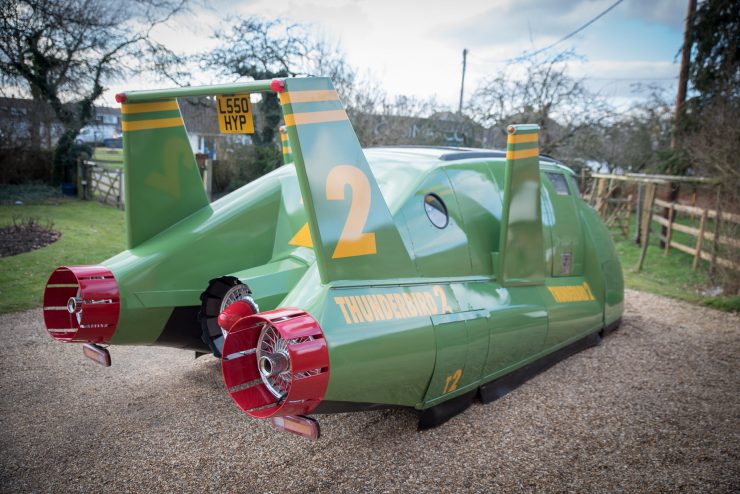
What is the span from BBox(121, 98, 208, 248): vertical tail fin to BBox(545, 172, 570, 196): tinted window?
341 cm

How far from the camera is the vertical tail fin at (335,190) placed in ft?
9.34

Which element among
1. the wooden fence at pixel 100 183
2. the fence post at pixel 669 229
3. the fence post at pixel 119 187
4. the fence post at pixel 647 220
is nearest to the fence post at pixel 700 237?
the fence post at pixel 647 220

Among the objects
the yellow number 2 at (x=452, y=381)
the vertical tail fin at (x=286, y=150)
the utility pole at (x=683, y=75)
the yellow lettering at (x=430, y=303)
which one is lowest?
the yellow number 2 at (x=452, y=381)

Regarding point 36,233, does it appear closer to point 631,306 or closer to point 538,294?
point 538,294

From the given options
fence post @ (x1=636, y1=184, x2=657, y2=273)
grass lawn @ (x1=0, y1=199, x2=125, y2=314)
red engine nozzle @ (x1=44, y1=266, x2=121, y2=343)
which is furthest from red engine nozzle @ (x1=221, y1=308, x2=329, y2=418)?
fence post @ (x1=636, y1=184, x2=657, y2=273)

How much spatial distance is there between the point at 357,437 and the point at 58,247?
7.35 meters

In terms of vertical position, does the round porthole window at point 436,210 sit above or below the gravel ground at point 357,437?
above

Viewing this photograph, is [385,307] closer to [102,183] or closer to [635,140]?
[102,183]

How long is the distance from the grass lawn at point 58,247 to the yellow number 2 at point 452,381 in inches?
220

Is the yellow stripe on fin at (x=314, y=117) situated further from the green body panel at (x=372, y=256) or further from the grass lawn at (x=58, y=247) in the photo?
the grass lawn at (x=58, y=247)

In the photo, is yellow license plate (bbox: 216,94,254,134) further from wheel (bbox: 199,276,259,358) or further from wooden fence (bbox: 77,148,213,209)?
wooden fence (bbox: 77,148,213,209)

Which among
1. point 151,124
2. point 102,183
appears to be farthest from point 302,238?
point 102,183

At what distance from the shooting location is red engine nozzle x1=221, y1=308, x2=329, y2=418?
253 cm

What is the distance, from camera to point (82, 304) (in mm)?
3506
